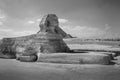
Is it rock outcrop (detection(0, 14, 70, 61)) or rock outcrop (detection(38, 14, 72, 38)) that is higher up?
rock outcrop (detection(38, 14, 72, 38))

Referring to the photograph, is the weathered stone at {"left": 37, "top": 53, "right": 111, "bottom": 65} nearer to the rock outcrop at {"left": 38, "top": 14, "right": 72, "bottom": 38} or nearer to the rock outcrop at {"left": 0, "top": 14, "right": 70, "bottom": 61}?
the rock outcrop at {"left": 0, "top": 14, "right": 70, "bottom": 61}

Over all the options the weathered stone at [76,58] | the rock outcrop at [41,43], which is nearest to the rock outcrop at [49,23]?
the rock outcrop at [41,43]

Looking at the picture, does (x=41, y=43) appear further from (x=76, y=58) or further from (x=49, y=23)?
(x=76, y=58)

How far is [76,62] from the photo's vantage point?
15.7 m

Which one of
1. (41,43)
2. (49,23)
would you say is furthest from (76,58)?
(49,23)

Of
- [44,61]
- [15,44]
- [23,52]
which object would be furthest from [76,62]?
[15,44]

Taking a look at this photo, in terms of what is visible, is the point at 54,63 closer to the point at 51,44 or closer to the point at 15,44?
the point at 51,44

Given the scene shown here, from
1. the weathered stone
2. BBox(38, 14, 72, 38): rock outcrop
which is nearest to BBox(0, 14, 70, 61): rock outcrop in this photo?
BBox(38, 14, 72, 38): rock outcrop

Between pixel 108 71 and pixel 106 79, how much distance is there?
90.2 inches

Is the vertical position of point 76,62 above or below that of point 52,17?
below

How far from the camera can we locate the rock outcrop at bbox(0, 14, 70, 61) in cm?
1886

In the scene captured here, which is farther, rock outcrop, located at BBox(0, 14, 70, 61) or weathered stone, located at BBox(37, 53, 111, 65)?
rock outcrop, located at BBox(0, 14, 70, 61)

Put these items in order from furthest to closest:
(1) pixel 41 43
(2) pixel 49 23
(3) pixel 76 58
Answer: (2) pixel 49 23, (1) pixel 41 43, (3) pixel 76 58

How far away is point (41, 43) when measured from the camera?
19.2m
